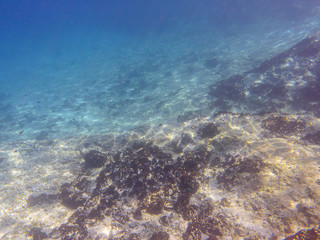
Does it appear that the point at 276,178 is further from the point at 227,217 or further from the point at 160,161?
the point at 160,161

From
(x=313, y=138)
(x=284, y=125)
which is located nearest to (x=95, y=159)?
(x=284, y=125)

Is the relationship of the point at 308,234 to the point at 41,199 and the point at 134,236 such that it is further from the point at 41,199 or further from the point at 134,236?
the point at 41,199

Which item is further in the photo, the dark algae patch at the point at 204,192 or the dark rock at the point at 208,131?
the dark rock at the point at 208,131

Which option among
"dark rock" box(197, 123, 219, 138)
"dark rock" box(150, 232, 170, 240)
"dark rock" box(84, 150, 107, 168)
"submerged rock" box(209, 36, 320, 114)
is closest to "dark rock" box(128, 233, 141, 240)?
"dark rock" box(150, 232, 170, 240)

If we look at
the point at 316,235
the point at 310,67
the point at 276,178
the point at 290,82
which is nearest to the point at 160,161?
the point at 276,178

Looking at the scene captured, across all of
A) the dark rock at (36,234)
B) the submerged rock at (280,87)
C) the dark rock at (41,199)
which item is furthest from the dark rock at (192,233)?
the submerged rock at (280,87)

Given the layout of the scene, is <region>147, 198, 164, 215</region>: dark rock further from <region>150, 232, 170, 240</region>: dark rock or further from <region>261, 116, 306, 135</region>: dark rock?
<region>261, 116, 306, 135</region>: dark rock

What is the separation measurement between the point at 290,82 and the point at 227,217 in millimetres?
10579

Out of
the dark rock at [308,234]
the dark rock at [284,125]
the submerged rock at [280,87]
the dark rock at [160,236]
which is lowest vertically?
the submerged rock at [280,87]

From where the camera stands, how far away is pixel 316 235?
2732 millimetres

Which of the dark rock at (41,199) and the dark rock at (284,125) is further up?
the dark rock at (284,125)

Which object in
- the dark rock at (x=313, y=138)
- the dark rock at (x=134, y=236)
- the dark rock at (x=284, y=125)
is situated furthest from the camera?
the dark rock at (x=284, y=125)

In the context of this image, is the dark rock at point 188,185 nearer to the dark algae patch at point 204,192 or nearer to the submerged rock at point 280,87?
the dark algae patch at point 204,192

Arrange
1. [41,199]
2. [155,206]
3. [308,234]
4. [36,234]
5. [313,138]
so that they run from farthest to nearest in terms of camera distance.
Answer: [41,199], [313,138], [36,234], [155,206], [308,234]
